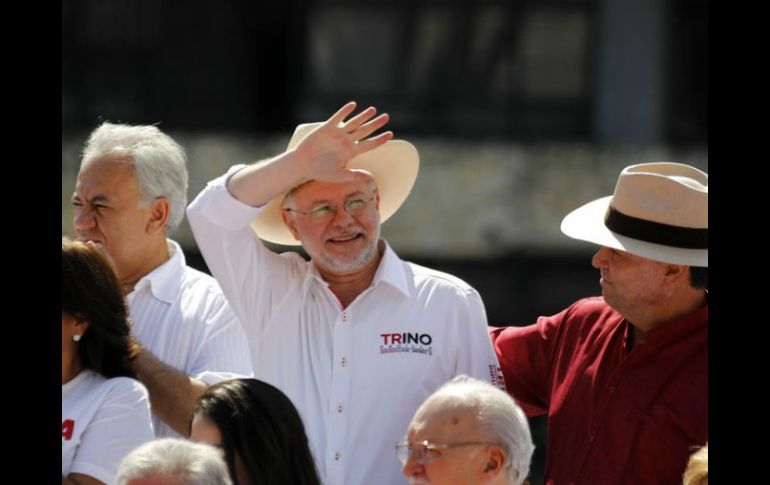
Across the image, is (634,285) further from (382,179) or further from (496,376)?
(382,179)

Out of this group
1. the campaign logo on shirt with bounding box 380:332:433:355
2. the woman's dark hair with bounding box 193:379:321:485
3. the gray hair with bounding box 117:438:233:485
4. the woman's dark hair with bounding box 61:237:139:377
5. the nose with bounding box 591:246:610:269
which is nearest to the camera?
the gray hair with bounding box 117:438:233:485

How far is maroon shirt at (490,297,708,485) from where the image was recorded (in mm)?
4391

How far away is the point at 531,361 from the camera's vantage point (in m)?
4.82

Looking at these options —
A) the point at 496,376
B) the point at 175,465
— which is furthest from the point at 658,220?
the point at 175,465

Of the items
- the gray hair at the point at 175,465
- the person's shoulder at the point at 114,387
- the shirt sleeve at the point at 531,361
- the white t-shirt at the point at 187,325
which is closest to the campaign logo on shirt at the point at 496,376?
the shirt sleeve at the point at 531,361

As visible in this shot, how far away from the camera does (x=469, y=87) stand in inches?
539

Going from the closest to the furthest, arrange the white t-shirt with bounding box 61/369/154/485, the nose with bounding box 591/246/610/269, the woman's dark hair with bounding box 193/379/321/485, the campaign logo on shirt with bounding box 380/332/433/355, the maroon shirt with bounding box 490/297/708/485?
the woman's dark hair with bounding box 193/379/321/485 → the white t-shirt with bounding box 61/369/154/485 → the maroon shirt with bounding box 490/297/708/485 → the nose with bounding box 591/246/610/269 → the campaign logo on shirt with bounding box 380/332/433/355

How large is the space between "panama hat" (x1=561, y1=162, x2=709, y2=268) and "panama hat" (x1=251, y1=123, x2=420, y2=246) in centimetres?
65

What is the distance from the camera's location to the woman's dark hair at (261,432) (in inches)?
155

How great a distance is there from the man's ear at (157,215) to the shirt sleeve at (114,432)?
987mm

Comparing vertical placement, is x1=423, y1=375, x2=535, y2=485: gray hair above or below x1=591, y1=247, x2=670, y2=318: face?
below

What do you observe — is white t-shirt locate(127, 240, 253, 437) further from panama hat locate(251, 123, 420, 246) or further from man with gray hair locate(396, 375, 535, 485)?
man with gray hair locate(396, 375, 535, 485)

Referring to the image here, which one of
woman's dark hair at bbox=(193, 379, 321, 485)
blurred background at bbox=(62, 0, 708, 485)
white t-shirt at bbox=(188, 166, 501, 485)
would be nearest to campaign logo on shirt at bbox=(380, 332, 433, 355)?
white t-shirt at bbox=(188, 166, 501, 485)

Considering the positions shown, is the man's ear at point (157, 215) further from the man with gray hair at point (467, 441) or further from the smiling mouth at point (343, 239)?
the man with gray hair at point (467, 441)
